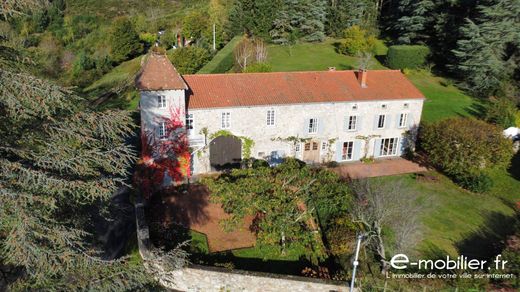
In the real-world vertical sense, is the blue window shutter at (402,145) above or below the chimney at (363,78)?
below

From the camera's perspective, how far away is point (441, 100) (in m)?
44.5

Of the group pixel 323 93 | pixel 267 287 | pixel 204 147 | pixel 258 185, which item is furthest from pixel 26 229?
pixel 323 93

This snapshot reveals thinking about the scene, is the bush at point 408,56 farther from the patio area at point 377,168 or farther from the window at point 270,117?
the window at point 270,117

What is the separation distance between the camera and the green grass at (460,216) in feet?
68.9

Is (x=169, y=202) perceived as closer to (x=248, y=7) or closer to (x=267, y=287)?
(x=267, y=287)

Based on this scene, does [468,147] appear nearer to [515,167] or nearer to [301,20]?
[515,167]

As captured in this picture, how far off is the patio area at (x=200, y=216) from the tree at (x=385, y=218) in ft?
19.9

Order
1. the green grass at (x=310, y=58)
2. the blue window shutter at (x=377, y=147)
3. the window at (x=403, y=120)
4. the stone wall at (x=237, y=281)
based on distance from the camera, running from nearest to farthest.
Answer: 1. the stone wall at (x=237, y=281)
2. the window at (x=403, y=120)
3. the blue window shutter at (x=377, y=147)
4. the green grass at (x=310, y=58)

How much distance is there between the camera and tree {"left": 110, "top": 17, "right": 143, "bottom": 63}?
56.9 metres

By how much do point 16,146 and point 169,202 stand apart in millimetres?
15685

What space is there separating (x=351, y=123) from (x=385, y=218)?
11.9 metres

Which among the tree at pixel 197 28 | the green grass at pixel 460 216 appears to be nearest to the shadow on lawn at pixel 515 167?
the green grass at pixel 460 216

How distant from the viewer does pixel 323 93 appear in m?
30.2

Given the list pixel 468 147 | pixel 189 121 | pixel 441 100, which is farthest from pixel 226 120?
pixel 441 100
